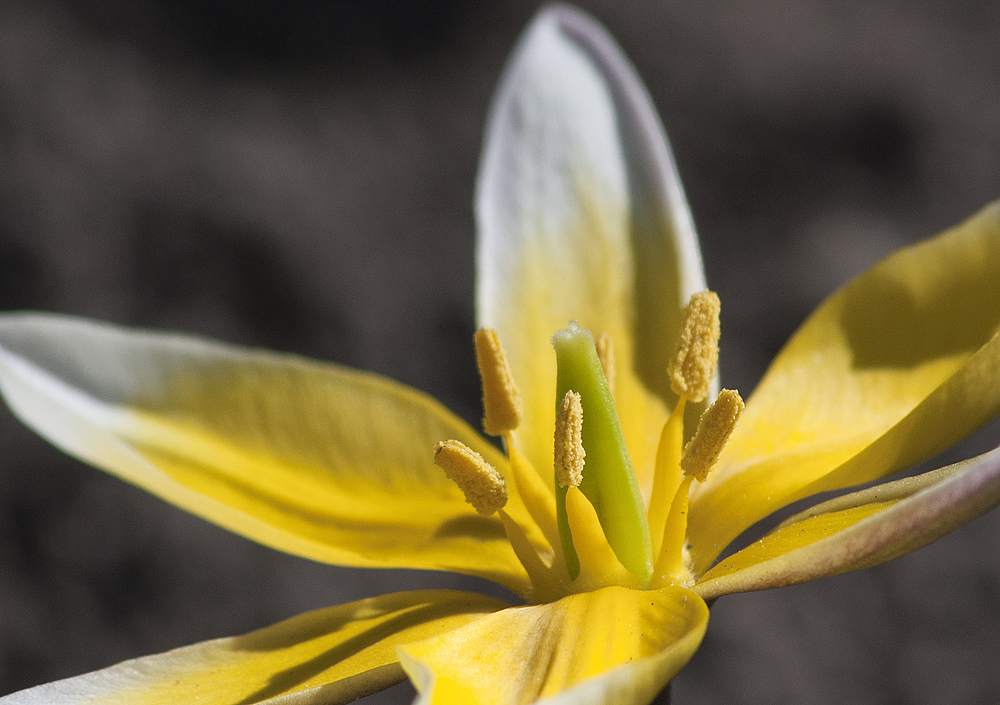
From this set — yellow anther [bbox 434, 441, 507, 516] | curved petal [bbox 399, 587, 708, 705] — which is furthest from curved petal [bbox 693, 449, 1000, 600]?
yellow anther [bbox 434, 441, 507, 516]

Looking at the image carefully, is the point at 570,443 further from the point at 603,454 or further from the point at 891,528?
the point at 891,528

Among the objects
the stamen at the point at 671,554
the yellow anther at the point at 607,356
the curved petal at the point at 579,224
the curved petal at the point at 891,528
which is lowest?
the stamen at the point at 671,554

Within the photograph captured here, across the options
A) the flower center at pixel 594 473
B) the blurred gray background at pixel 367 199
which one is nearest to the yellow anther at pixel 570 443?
the flower center at pixel 594 473

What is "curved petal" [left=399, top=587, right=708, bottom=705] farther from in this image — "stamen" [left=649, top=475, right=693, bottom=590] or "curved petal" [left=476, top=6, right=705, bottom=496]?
"curved petal" [left=476, top=6, right=705, bottom=496]

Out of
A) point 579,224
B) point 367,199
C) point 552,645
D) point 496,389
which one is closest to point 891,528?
point 552,645

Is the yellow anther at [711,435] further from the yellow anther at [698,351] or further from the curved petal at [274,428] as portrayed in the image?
the curved petal at [274,428]

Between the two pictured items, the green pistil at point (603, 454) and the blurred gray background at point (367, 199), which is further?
the blurred gray background at point (367, 199)

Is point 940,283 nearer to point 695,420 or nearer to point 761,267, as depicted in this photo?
point 695,420
